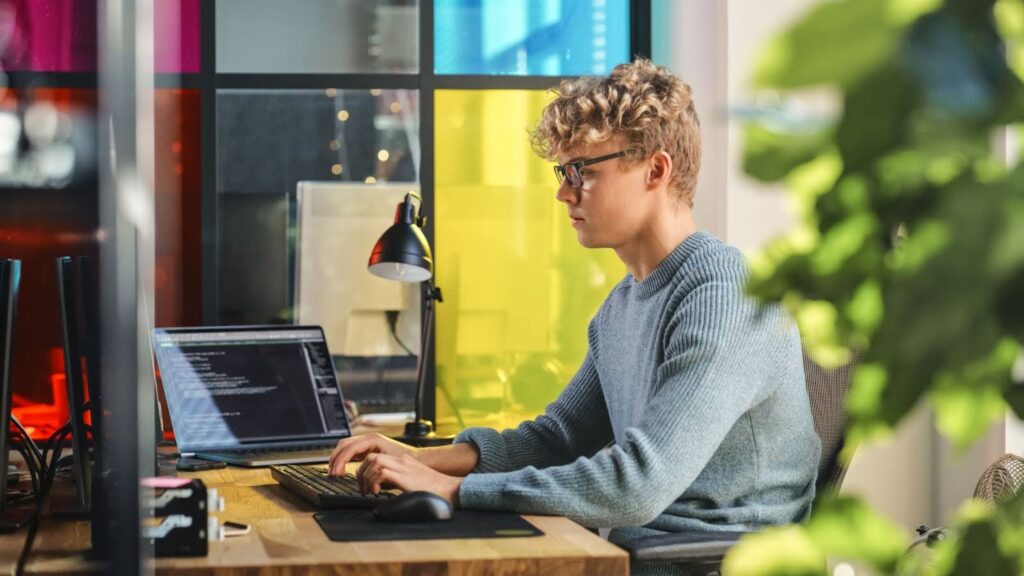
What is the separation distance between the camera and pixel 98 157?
1023 mm

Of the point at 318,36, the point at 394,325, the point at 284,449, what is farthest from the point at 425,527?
the point at 318,36

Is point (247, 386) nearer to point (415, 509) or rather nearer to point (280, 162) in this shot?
point (415, 509)

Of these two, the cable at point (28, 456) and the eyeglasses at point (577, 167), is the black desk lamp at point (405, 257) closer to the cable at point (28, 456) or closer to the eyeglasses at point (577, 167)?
the eyeglasses at point (577, 167)

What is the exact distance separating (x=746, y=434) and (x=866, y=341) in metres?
1.62

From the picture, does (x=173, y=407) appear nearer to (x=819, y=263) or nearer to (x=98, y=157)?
(x=98, y=157)

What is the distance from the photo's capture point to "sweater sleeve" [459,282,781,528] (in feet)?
5.72

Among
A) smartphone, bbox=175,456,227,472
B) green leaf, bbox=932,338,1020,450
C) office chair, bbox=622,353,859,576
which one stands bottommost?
smartphone, bbox=175,456,227,472

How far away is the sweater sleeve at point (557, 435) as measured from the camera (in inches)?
88.0

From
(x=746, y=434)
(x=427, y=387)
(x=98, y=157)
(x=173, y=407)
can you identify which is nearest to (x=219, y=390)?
(x=173, y=407)

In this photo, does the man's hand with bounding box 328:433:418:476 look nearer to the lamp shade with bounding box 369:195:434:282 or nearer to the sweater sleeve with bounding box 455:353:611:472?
the sweater sleeve with bounding box 455:353:611:472

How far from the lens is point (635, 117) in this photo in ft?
7.31

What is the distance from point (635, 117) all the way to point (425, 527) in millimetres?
928

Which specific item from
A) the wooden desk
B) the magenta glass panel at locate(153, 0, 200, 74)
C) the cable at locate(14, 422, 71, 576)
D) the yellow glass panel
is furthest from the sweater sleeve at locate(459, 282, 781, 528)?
the magenta glass panel at locate(153, 0, 200, 74)

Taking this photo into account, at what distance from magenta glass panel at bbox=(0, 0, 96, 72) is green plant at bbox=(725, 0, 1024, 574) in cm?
74
